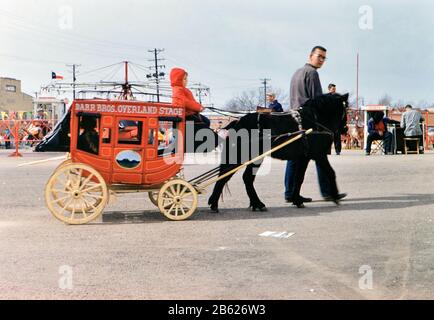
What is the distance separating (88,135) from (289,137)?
3.09 metres

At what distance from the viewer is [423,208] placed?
30.8 feet

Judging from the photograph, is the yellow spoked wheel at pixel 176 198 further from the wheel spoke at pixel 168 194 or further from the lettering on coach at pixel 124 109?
the lettering on coach at pixel 124 109

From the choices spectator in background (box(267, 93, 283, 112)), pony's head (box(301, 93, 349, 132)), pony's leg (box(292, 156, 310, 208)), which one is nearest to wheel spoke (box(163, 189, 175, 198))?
pony's leg (box(292, 156, 310, 208))

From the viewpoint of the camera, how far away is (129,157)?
331 inches

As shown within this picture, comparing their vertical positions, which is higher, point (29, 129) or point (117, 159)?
point (29, 129)

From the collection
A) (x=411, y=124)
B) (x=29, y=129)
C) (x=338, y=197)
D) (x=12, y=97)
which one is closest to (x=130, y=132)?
(x=338, y=197)

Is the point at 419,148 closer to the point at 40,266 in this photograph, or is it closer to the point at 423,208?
the point at 423,208

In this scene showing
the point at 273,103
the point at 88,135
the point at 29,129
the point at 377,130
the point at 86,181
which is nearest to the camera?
the point at 86,181

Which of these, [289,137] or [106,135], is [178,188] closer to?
[106,135]

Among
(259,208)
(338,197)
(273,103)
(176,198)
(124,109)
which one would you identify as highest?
(273,103)

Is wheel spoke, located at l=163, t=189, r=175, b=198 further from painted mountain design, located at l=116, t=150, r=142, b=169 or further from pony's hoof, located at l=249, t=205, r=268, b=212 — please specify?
pony's hoof, located at l=249, t=205, r=268, b=212

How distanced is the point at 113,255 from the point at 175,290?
4.92 ft

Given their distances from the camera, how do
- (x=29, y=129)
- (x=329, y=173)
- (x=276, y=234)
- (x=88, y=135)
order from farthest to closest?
(x=29, y=129)
(x=329, y=173)
(x=88, y=135)
(x=276, y=234)

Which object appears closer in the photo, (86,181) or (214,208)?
(86,181)
